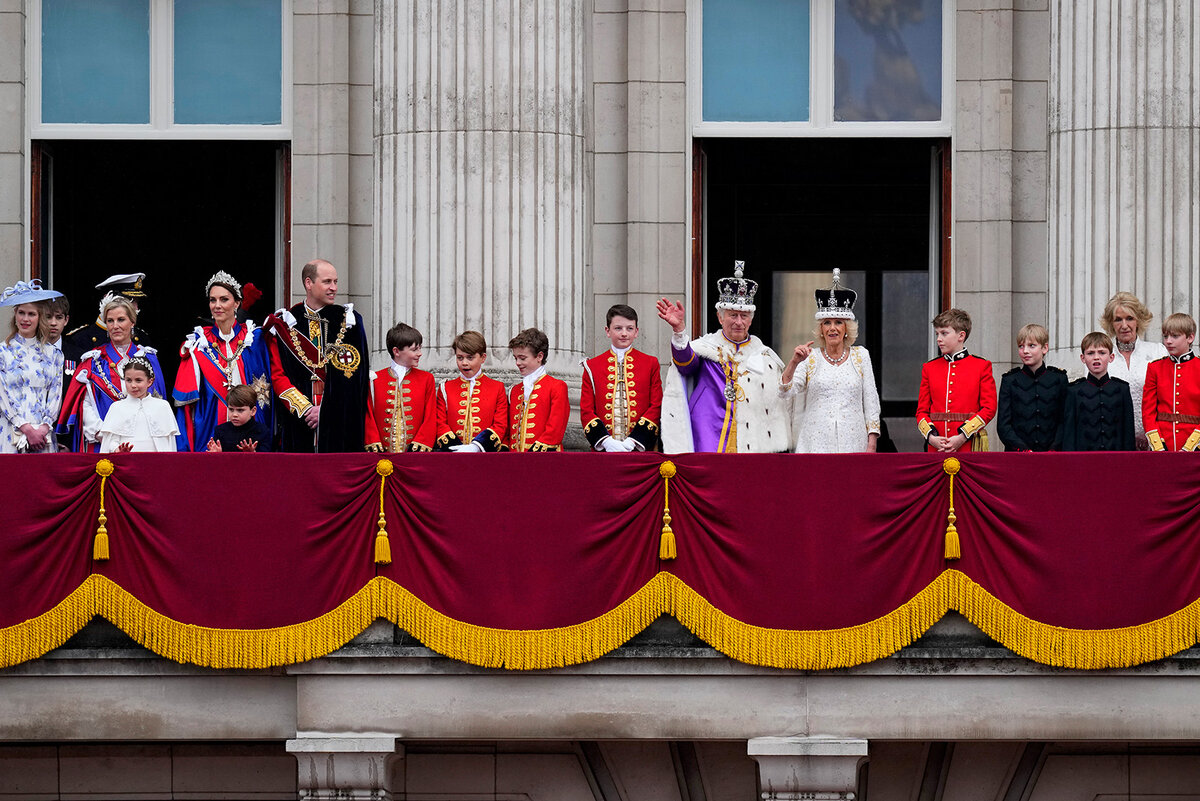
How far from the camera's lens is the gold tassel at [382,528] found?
14430 mm

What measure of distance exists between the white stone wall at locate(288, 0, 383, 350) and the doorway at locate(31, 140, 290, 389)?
1.11 feet

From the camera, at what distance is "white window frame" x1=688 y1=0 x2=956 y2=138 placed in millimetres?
19547

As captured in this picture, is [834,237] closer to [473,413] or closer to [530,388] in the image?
[530,388]

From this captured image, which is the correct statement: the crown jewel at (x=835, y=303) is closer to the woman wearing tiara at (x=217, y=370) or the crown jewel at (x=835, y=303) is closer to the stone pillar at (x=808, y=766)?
the stone pillar at (x=808, y=766)

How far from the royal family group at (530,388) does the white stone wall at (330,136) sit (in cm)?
350

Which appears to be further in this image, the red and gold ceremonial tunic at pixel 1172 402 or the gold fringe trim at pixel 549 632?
the red and gold ceremonial tunic at pixel 1172 402

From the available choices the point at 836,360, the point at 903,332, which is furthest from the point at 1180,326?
the point at 903,332

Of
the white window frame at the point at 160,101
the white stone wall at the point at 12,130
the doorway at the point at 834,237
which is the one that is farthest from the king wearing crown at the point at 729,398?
the white stone wall at the point at 12,130

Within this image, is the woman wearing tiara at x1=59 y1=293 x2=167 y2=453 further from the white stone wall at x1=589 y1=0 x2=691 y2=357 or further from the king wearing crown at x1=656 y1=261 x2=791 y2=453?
the white stone wall at x1=589 y1=0 x2=691 y2=357

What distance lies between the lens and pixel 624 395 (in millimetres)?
15977

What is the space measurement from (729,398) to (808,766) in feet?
9.62

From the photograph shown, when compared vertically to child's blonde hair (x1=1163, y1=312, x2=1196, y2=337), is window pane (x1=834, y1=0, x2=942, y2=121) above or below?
above

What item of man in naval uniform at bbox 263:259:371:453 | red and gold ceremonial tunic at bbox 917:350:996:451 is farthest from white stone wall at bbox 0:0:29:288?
red and gold ceremonial tunic at bbox 917:350:996:451

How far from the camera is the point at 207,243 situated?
829 inches
